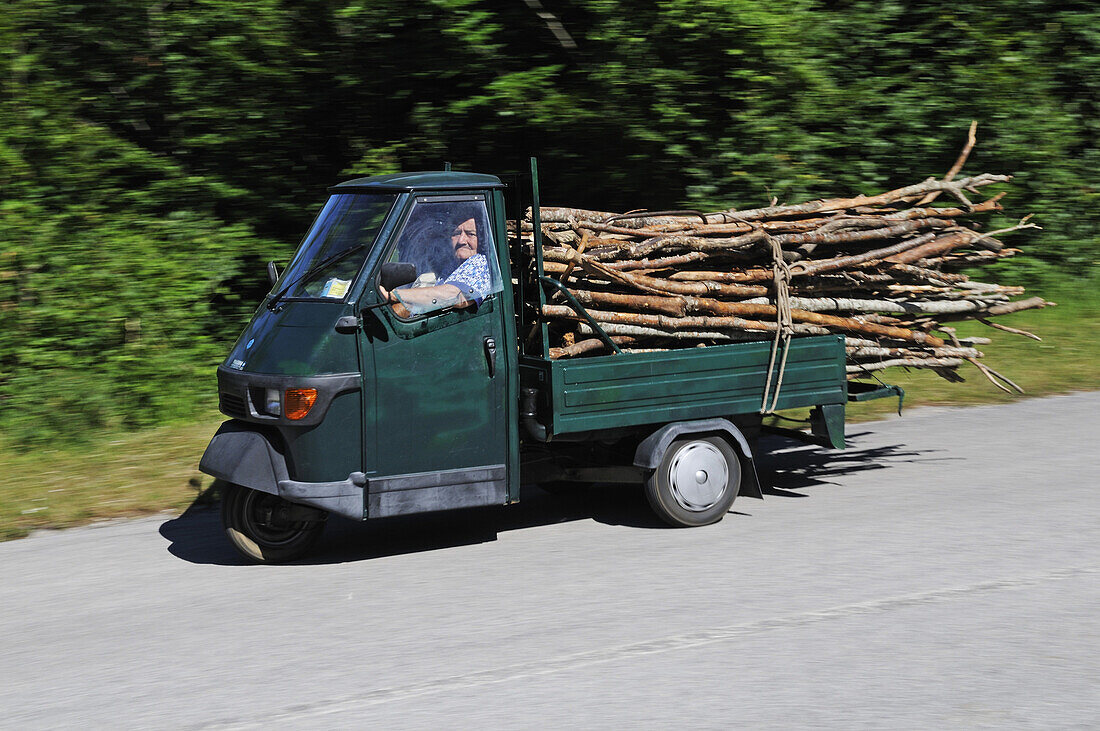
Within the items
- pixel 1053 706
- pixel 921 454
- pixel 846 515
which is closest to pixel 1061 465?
pixel 921 454

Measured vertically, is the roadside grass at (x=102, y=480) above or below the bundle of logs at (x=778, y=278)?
below

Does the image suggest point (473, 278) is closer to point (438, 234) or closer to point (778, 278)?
point (438, 234)

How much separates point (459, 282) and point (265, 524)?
1853 millimetres

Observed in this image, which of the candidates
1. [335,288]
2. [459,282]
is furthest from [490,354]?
[335,288]

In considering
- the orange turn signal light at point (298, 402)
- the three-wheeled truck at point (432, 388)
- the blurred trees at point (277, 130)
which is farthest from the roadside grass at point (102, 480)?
the orange turn signal light at point (298, 402)

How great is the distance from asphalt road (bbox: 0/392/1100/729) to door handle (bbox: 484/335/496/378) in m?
1.10

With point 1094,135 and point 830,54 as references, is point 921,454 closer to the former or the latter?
point 830,54

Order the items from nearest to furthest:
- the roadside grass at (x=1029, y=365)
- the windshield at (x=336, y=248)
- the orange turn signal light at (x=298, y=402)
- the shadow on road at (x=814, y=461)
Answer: the orange turn signal light at (x=298, y=402) < the windshield at (x=336, y=248) < the shadow on road at (x=814, y=461) < the roadside grass at (x=1029, y=365)

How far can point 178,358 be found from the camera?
11117 mm

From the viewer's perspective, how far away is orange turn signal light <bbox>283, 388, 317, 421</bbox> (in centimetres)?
648

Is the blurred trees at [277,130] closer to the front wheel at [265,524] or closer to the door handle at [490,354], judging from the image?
the front wheel at [265,524]

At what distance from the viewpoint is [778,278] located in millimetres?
7715

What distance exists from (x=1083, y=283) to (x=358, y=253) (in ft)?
40.4

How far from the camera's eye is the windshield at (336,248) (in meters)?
6.75
